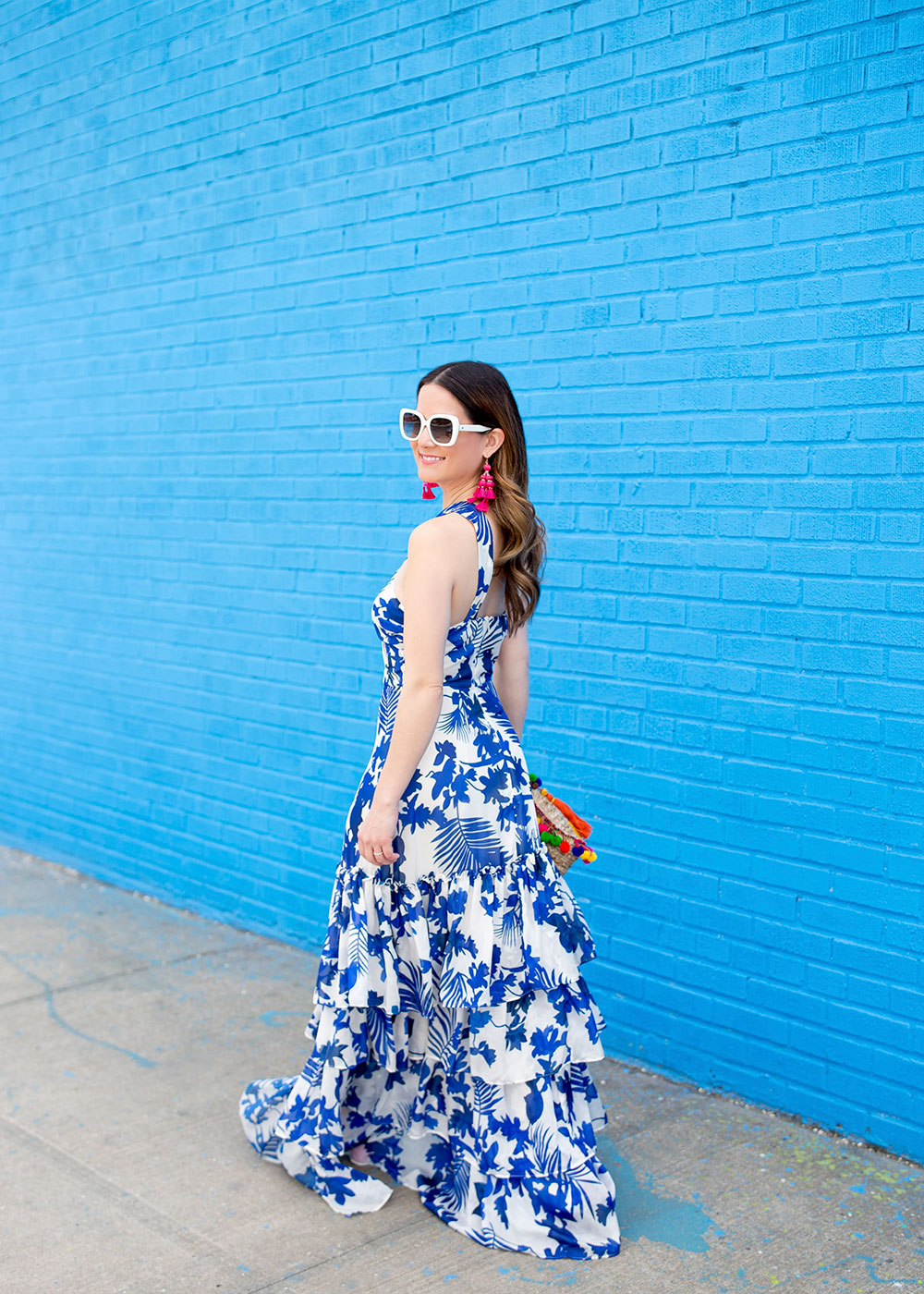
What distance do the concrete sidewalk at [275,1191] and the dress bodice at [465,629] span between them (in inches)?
Answer: 51.9

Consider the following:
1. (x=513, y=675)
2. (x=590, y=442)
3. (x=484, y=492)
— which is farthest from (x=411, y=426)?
(x=590, y=442)

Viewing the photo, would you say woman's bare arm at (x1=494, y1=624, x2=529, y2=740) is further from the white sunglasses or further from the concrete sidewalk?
the concrete sidewalk

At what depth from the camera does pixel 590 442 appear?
392 cm

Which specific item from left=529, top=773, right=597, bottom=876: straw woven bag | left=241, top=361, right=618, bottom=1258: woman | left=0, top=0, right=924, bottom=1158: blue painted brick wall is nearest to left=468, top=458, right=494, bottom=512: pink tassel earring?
left=241, top=361, right=618, bottom=1258: woman

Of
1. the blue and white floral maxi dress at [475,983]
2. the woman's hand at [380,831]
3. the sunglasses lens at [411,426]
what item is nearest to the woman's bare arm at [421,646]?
the woman's hand at [380,831]

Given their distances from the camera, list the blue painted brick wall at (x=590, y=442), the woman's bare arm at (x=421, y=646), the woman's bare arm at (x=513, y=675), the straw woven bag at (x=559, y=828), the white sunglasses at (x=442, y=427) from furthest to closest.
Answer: the blue painted brick wall at (x=590, y=442) → the woman's bare arm at (x=513, y=675) → the straw woven bag at (x=559, y=828) → the white sunglasses at (x=442, y=427) → the woman's bare arm at (x=421, y=646)

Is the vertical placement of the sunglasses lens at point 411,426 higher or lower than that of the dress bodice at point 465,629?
higher

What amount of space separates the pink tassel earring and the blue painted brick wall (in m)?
0.97

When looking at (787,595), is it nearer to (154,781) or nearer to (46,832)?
(154,781)

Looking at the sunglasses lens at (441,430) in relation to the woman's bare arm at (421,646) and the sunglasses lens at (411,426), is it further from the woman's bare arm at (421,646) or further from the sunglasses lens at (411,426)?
the woman's bare arm at (421,646)

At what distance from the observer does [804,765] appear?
3.47 m

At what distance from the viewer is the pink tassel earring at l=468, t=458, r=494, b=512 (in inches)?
114

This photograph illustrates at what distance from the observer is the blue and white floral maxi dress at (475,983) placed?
288 cm

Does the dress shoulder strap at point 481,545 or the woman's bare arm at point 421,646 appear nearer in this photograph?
the woman's bare arm at point 421,646
